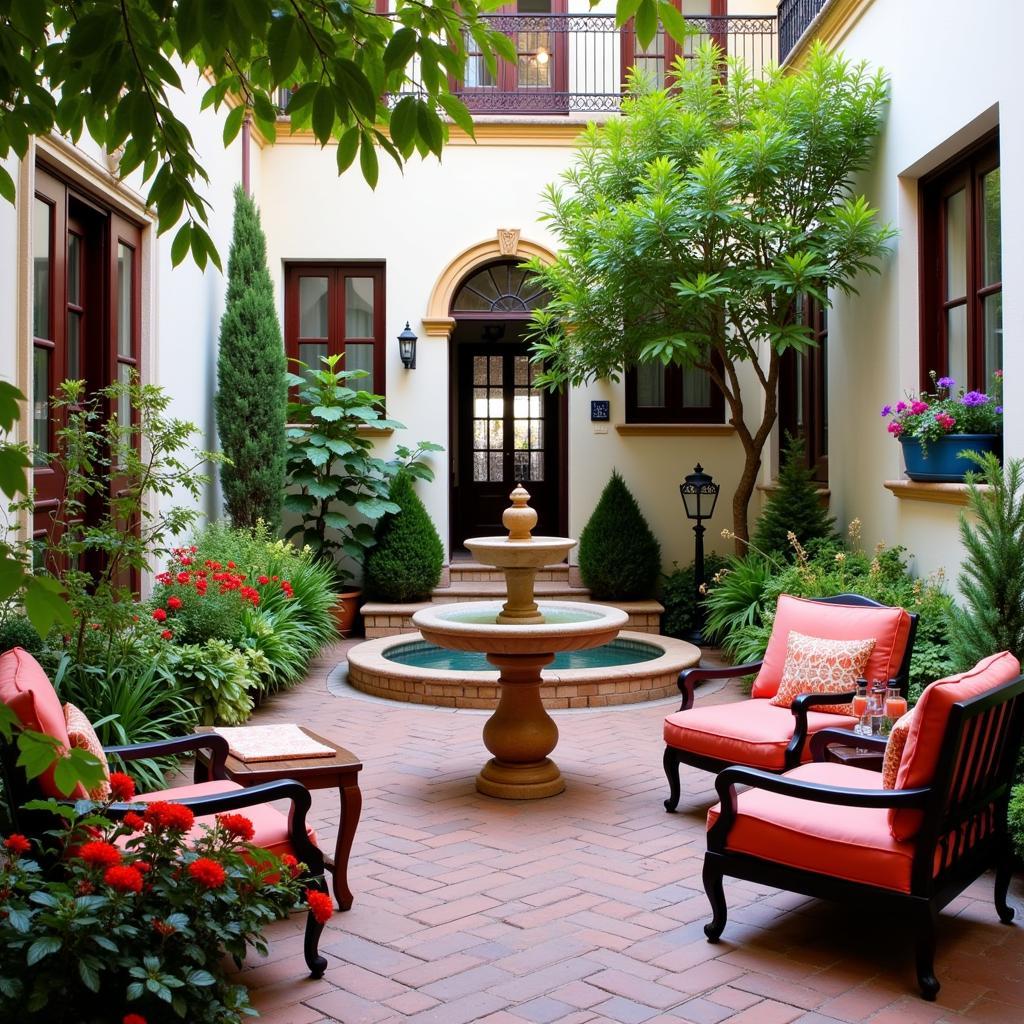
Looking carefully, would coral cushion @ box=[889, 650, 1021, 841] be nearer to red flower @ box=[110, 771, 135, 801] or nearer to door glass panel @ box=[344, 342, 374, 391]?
red flower @ box=[110, 771, 135, 801]

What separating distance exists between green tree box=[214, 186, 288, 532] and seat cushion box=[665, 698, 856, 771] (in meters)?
5.53

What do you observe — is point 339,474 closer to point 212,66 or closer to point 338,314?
point 338,314

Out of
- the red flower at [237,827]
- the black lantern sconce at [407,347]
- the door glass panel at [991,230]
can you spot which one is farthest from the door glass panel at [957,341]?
the red flower at [237,827]

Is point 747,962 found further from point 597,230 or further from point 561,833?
point 597,230

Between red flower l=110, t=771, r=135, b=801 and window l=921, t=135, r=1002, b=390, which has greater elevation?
window l=921, t=135, r=1002, b=390

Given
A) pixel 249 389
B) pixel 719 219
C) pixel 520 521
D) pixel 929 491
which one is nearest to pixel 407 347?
pixel 249 389

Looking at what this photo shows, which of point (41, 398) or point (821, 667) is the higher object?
point (41, 398)

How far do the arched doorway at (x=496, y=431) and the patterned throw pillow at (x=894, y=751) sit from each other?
9706mm

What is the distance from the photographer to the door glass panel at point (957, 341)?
7.08 m

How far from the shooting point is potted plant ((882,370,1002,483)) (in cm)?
631

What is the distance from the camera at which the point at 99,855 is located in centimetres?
266

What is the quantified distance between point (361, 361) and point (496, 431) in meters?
2.63

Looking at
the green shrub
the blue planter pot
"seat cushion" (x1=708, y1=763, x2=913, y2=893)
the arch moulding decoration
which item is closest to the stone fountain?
"seat cushion" (x1=708, y1=763, x2=913, y2=893)

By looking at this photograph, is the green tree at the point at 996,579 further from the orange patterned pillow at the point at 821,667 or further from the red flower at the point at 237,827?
the red flower at the point at 237,827
